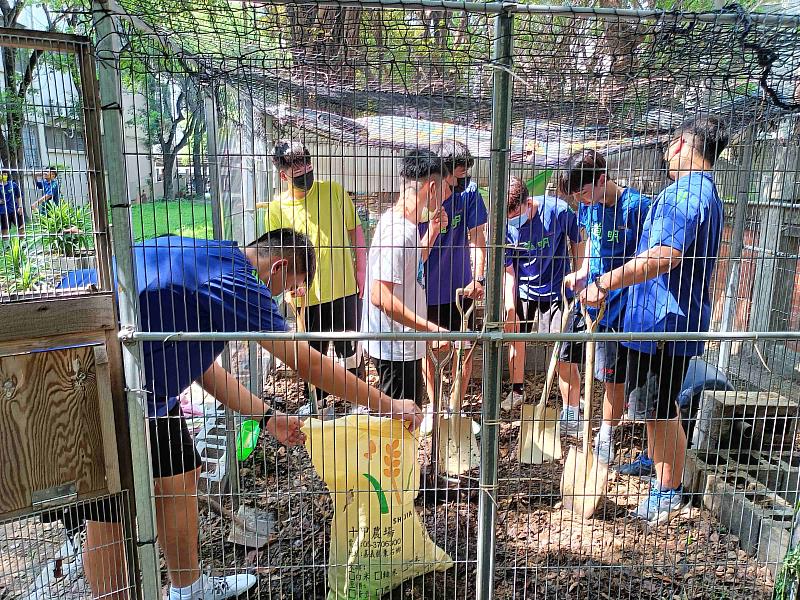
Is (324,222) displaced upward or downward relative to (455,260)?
upward

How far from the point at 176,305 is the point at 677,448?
2.32m

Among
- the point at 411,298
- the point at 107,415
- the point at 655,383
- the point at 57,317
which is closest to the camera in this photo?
the point at 57,317

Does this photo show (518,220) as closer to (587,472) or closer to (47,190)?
(587,472)

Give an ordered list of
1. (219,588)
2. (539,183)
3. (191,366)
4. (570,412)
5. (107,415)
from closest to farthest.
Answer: (107,415) < (191,366) < (219,588) < (570,412) < (539,183)

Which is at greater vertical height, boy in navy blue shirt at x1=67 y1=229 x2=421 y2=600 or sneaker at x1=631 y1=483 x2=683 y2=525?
boy in navy blue shirt at x1=67 y1=229 x2=421 y2=600

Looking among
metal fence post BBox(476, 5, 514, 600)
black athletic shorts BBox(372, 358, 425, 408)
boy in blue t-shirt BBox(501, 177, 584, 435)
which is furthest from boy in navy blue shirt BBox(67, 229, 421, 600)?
boy in blue t-shirt BBox(501, 177, 584, 435)

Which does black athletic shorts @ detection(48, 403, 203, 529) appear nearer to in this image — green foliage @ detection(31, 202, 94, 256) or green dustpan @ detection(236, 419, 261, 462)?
green dustpan @ detection(236, 419, 261, 462)

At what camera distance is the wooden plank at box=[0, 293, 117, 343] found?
1937mm

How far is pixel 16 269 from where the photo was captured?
2016 millimetres

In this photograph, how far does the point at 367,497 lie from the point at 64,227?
4.77 feet

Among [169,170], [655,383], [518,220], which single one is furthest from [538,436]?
[169,170]

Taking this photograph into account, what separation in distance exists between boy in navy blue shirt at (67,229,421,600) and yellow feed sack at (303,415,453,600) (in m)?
0.10

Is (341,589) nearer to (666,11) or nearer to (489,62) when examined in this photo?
(489,62)

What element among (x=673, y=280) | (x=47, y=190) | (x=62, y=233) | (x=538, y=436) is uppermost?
(x=47, y=190)
